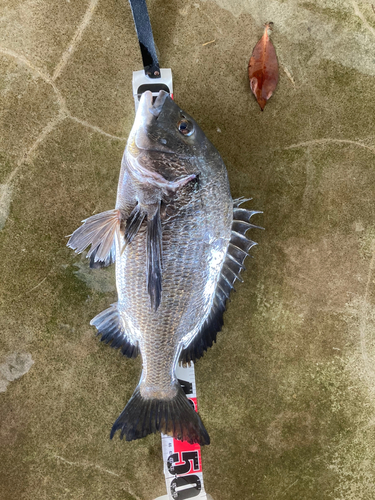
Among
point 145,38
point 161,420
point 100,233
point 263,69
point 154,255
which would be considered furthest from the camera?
point 263,69

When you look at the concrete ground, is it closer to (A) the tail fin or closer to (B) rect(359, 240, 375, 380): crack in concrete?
(B) rect(359, 240, 375, 380): crack in concrete

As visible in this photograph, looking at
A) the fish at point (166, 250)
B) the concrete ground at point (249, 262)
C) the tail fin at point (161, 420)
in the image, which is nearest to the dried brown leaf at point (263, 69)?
the concrete ground at point (249, 262)

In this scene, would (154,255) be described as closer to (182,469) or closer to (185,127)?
(185,127)

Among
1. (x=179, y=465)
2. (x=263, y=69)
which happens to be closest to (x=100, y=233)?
(x=263, y=69)

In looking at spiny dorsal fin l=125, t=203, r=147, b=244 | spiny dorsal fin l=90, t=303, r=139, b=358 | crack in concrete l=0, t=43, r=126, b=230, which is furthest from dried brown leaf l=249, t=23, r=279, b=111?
spiny dorsal fin l=90, t=303, r=139, b=358

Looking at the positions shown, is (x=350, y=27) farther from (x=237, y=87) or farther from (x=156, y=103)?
(x=156, y=103)

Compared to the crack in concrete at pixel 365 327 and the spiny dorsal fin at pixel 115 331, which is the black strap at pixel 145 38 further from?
the crack in concrete at pixel 365 327
